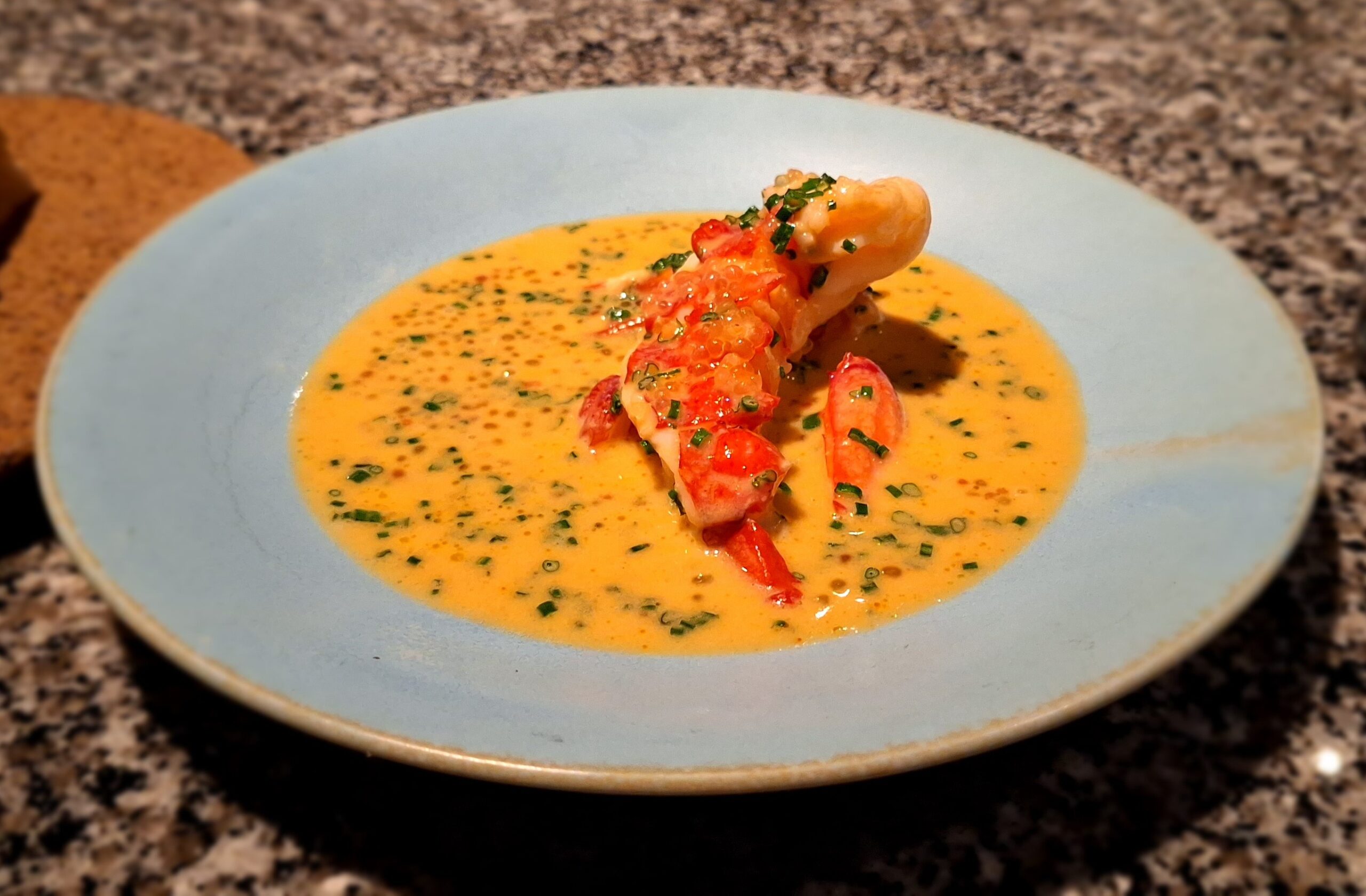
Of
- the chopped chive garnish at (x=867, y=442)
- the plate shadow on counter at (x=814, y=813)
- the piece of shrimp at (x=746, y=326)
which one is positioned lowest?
the plate shadow on counter at (x=814, y=813)

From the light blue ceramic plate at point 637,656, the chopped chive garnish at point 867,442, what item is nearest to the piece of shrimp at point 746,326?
the chopped chive garnish at point 867,442

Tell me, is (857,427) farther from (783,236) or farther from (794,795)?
(794,795)

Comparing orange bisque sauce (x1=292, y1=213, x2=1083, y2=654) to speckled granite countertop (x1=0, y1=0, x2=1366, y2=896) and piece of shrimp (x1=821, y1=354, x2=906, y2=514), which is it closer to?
piece of shrimp (x1=821, y1=354, x2=906, y2=514)

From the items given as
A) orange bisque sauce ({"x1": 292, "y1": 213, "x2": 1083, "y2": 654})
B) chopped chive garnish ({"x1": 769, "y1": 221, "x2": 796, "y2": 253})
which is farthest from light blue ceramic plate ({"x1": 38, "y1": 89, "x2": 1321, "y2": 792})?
chopped chive garnish ({"x1": 769, "y1": 221, "x2": 796, "y2": 253})

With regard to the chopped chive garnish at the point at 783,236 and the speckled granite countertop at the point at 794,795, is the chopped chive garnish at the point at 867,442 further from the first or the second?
the speckled granite countertop at the point at 794,795

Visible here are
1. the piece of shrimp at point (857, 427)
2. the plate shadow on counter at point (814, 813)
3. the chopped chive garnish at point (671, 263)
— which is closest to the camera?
the plate shadow on counter at point (814, 813)
